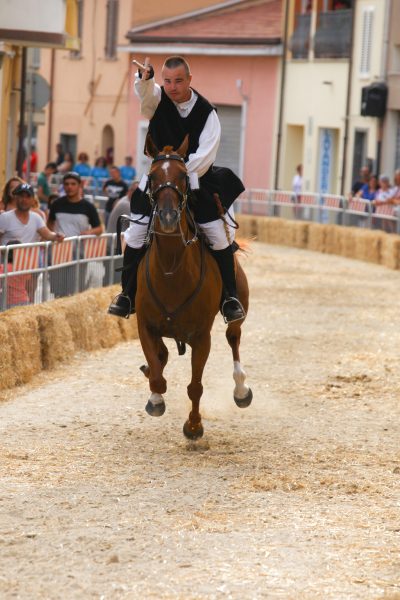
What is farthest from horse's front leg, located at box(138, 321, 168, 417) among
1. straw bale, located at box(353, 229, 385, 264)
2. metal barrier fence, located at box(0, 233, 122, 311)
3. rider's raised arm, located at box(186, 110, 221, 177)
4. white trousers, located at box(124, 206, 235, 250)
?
straw bale, located at box(353, 229, 385, 264)

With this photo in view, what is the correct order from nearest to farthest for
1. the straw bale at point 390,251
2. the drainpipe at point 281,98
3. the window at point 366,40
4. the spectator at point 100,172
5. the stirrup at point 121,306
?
the stirrup at point 121,306, the straw bale at point 390,251, the window at point 366,40, the spectator at point 100,172, the drainpipe at point 281,98

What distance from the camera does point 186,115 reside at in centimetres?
1185

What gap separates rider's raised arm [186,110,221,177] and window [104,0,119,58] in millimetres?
43518

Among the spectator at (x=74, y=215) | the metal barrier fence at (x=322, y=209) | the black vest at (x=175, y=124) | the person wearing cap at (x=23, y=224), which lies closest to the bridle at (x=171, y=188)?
the black vest at (x=175, y=124)

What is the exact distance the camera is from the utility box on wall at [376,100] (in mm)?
40781

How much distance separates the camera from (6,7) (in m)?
23.0

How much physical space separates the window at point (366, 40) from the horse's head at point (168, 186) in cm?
3211

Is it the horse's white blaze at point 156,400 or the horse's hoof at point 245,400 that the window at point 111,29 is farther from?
the horse's white blaze at point 156,400

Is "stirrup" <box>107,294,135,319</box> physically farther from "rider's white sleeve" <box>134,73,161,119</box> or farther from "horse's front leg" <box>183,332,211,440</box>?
"rider's white sleeve" <box>134,73,161,119</box>

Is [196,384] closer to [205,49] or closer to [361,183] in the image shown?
[361,183]

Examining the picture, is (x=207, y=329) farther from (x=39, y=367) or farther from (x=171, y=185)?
(x=39, y=367)

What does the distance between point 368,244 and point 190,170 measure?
854 inches

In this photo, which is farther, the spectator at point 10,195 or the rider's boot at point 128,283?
the spectator at point 10,195

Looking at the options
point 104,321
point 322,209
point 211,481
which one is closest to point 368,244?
point 322,209
